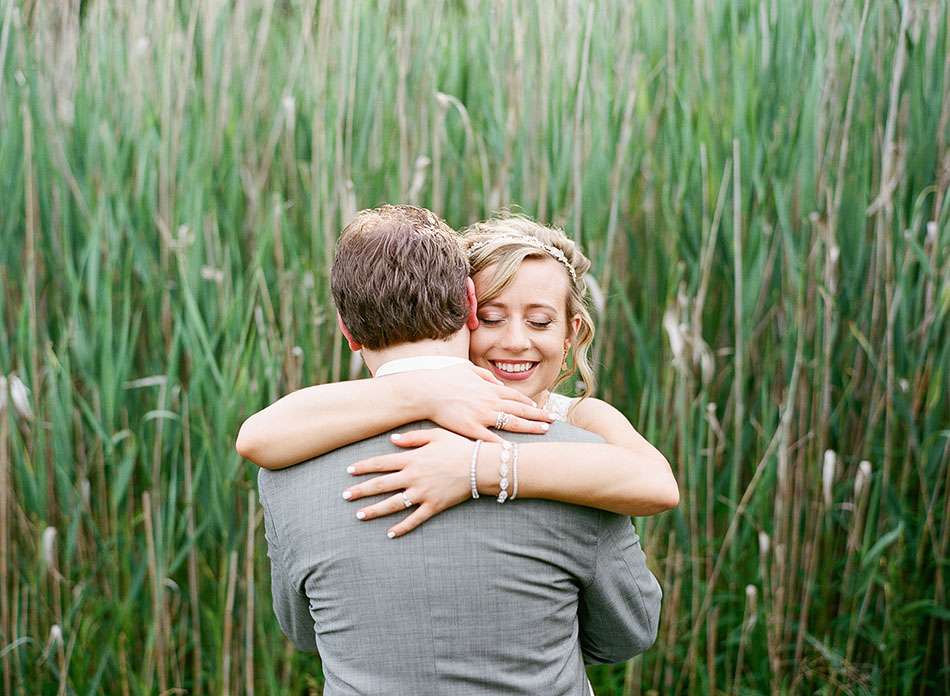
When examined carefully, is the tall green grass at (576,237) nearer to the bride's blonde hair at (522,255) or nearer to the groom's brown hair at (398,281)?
the bride's blonde hair at (522,255)

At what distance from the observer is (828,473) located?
2275 mm

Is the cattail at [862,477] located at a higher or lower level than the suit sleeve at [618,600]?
lower

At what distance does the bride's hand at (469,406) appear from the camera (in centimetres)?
109

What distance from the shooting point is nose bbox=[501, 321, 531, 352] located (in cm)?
143

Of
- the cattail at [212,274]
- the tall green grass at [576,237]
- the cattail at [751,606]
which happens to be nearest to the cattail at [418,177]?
the tall green grass at [576,237]

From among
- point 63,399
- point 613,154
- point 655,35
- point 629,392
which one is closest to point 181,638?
point 63,399

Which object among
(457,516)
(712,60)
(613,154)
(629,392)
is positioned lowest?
(629,392)

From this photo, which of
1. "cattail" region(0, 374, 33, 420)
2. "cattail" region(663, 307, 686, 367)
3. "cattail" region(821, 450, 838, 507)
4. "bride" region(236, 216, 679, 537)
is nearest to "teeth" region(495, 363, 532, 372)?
"bride" region(236, 216, 679, 537)

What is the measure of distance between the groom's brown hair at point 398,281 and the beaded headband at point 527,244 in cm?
30

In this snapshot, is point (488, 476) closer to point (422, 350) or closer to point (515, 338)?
point (422, 350)

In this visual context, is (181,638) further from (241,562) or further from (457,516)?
(457,516)

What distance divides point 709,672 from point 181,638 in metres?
1.36

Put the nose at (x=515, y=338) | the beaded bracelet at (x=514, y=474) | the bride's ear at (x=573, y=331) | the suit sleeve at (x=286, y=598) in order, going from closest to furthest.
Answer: the beaded bracelet at (x=514, y=474) → the suit sleeve at (x=286, y=598) → the nose at (x=515, y=338) → the bride's ear at (x=573, y=331)

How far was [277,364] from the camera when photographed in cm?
230
